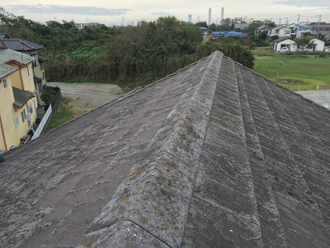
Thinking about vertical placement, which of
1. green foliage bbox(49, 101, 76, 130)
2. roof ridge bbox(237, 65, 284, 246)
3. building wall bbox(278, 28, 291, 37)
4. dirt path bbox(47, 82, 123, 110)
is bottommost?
green foliage bbox(49, 101, 76, 130)

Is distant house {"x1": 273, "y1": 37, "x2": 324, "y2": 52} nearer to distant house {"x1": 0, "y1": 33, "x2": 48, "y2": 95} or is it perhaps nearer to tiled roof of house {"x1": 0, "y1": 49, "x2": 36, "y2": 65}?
distant house {"x1": 0, "y1": 33, "x2": 48, "y2": 95}

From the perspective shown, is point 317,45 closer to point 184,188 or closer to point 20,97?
point 20,97

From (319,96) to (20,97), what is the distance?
29868 mm

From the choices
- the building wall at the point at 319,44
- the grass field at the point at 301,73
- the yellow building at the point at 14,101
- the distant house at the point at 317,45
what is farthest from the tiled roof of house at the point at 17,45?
the building wall at the point at 319,44

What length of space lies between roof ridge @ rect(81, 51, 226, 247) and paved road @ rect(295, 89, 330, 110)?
2749 cm

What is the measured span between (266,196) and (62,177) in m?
2.37

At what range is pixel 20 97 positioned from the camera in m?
18.2

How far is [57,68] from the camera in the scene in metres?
36.9

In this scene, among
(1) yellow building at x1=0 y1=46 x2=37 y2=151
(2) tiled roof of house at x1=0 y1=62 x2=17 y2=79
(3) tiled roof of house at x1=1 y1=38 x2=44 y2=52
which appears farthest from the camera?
(3) tiled roof of house at x1=1 y1=38 x2=44 y2=52

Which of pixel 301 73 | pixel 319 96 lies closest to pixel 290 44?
pixel 301 73

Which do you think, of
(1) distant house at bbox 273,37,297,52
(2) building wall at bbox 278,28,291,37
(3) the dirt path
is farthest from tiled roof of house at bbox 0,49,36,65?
(2) building wall at bbox 278,28,291,37

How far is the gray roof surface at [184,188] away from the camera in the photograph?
1.54 metres

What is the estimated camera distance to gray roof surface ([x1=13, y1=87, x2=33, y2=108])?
16844 millimetres

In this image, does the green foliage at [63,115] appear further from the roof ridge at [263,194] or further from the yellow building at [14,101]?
the roof ridge at [263,194]
